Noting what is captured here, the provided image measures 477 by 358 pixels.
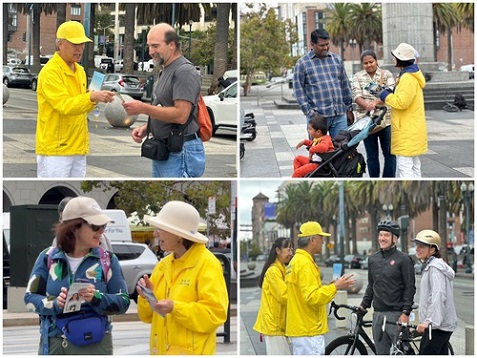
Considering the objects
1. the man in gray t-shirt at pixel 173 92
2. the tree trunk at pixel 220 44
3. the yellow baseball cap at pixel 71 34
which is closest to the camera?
the man in gray t-shirt at pixel 173 92

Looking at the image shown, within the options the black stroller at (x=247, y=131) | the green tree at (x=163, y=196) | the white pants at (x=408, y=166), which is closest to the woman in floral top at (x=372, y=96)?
the white pants at (x=408, y=166)

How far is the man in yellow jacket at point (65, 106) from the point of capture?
290 inches

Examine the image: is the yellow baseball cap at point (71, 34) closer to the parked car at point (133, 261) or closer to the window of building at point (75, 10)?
the window of building at point (75, 10)

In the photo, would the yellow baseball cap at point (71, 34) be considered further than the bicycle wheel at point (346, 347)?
No

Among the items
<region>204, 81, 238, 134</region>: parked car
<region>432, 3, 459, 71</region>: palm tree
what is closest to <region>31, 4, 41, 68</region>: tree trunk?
<region>204, 81, 238, 134</region>: parked car

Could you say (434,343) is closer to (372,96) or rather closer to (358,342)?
(358,342)

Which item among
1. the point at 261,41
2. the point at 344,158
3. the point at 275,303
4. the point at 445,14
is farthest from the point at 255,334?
the point at 445,14

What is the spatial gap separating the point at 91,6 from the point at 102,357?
36.0 feet

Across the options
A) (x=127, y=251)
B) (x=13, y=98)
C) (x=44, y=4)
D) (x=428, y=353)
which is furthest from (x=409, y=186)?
(x=428, y=353)

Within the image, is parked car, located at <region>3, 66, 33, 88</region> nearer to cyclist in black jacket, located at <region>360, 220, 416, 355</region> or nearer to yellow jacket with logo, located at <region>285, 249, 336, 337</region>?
cyclist in black jacket, located at <region>360, 220, 416, 355</region>

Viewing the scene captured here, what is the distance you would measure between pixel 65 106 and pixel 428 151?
29.4 ft

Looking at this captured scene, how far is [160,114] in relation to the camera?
6.89 meters

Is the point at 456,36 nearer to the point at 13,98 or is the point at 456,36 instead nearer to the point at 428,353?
the point at 13,98

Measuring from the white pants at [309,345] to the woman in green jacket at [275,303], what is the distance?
1.46 ft
